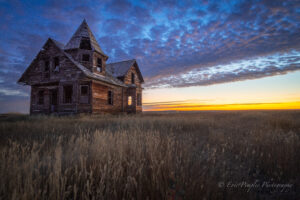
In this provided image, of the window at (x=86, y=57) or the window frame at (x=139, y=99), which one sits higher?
the window at (x=86, y=57)

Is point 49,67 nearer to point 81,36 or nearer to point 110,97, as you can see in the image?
point 81,36

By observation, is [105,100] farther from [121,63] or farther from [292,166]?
[292,166]

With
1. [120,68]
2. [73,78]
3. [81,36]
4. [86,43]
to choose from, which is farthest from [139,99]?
[81,36]

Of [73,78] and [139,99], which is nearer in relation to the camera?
[73,78]

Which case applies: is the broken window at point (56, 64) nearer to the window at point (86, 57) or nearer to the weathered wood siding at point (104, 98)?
the window at point (86, 57)

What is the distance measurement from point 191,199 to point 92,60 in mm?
15736

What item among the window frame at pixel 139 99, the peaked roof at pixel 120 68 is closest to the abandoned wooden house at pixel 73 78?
the peaked roof at pixel 120 68

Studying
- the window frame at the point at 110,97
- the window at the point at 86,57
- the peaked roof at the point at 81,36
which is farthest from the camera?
the window frame at the point at 110,97

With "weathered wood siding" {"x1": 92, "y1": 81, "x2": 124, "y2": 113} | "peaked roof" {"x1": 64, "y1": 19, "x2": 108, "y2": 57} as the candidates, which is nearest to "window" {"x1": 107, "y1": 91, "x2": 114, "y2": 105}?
"weathered wood siding" {"x1": 92, "y1": 81, "x2": 124, "y2": 113}

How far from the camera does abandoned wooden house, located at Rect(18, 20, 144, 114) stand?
12.9m

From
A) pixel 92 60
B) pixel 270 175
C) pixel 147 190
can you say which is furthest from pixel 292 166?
pixel 92 60

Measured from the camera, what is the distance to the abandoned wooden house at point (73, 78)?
1291 centimetres

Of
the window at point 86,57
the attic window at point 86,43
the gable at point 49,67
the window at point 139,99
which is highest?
the attic window at point 86,43

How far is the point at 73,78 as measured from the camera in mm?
12758
